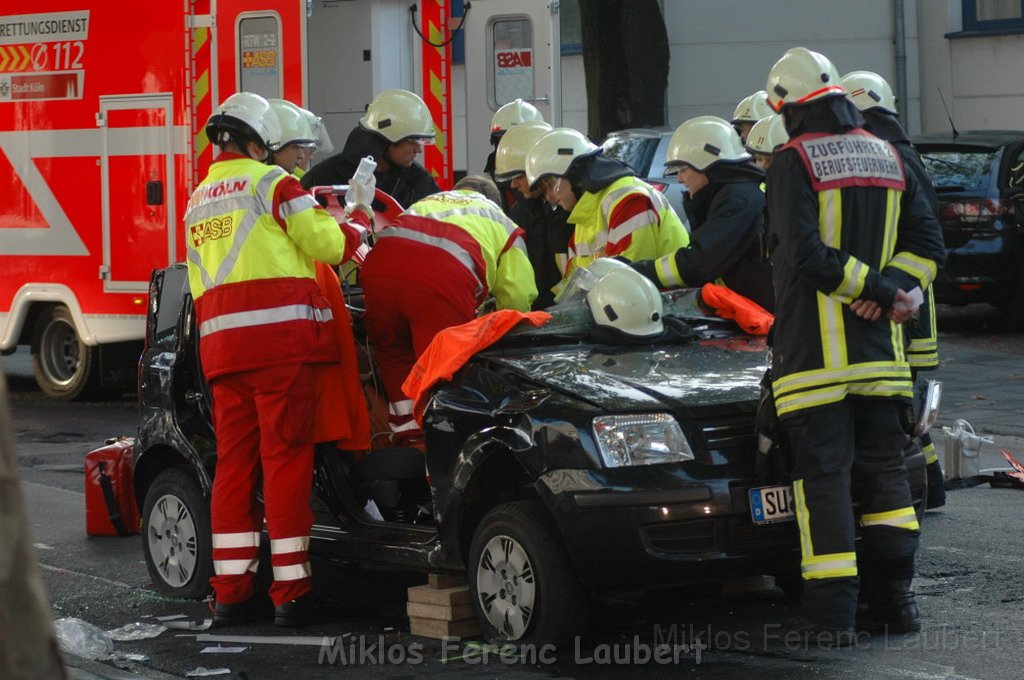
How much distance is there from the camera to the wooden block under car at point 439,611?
5844 millimetres

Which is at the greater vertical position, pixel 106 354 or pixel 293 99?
pixel 293 99

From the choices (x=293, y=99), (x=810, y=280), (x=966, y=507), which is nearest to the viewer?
(x=810, y=280)

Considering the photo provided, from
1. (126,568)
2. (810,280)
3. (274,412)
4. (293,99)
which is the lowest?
(126,568)

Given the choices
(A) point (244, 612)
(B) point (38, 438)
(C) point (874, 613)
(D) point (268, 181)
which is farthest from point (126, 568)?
(B) point (38, 438)

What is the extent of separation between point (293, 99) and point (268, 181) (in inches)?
197

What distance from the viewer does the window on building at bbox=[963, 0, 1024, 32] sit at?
66.1 ft

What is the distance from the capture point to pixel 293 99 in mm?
11141

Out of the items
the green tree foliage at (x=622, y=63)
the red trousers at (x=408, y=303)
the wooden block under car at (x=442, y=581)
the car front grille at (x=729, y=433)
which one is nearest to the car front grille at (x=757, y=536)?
the car front grille at (x=729, y=433)

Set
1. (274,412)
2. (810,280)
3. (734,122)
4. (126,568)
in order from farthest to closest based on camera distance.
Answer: (734,122) → (126,568) → (274,412) → (810,280)

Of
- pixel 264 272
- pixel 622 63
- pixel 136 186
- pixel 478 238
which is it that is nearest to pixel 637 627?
pixel 478 238

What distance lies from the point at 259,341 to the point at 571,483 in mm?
1508

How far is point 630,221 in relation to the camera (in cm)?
748

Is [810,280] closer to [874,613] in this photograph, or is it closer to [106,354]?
[874,613]

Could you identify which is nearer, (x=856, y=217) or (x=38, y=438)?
(x=856, y=217)
